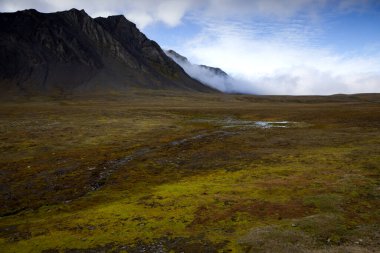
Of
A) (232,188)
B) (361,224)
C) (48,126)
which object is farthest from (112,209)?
(48,126)

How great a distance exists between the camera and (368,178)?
29.5m

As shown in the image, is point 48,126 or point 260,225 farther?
point 48,126

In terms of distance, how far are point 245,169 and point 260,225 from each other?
16.2 meters

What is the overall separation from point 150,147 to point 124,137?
432 inches

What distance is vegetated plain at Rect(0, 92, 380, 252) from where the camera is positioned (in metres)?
18.6

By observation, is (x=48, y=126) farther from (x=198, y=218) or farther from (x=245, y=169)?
(x=198, y=218)

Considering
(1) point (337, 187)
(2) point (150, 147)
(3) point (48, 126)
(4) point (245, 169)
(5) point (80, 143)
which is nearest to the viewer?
(1) point (337, 187)

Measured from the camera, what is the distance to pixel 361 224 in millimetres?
19703

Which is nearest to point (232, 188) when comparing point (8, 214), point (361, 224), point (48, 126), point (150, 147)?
point (361, 224)

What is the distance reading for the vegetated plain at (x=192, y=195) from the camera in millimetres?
18562

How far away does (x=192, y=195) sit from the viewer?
26688mm

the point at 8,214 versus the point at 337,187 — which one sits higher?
the point at 337,187

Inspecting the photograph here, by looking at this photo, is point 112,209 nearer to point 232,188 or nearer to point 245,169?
point 232,188

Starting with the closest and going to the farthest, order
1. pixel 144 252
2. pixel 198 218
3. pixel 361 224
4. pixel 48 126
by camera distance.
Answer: pixel 144 252
pixel 361 224
pixel 198 218
pixel 48 126
